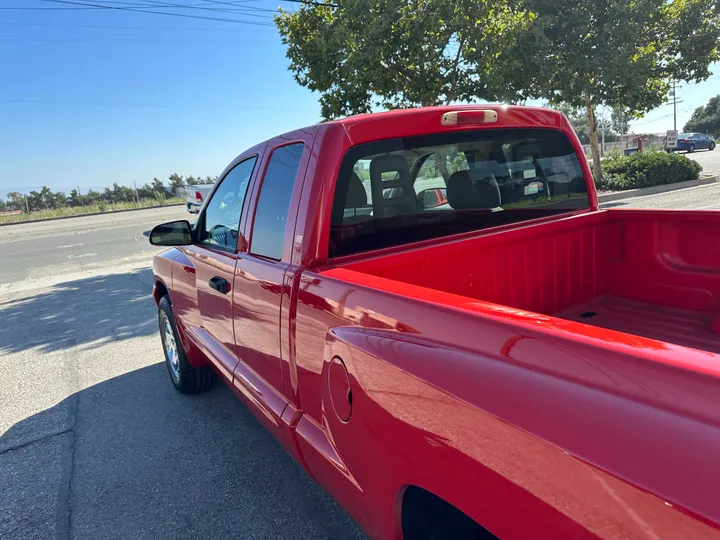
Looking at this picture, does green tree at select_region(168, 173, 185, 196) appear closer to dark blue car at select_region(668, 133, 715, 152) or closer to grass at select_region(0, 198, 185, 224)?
grass at select_region(0, 198, 185, 224)

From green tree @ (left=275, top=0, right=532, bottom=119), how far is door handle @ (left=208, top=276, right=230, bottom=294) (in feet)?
30.5

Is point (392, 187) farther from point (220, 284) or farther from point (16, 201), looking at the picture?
point (16, 201)

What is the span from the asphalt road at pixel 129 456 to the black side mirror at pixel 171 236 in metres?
1.34

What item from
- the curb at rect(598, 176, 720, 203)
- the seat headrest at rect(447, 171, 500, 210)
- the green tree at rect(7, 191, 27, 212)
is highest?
the green tree at rect(7, 191, 27, 212)

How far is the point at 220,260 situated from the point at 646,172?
18593mm

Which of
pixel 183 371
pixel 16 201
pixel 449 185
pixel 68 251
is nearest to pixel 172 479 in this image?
pixel 183 371

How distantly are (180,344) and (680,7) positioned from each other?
59.4ft

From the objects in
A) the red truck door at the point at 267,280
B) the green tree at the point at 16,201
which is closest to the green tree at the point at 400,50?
the red truck door at the point at 267,280

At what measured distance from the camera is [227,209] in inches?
131

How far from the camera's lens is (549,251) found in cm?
284

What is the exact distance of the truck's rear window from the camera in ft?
7.67

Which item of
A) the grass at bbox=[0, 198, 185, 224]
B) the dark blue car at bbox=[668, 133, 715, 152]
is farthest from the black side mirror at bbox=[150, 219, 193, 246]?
the dark blue car at bbox=[668, 133, 715, 152]

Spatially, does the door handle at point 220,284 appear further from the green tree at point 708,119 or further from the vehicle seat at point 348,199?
the green tree at point 708,119

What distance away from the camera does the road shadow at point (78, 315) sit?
20.9 feet
